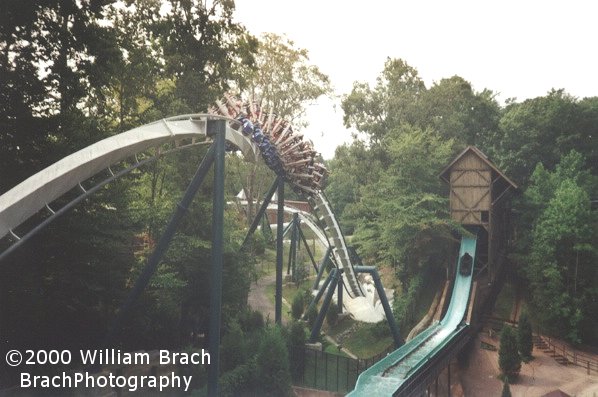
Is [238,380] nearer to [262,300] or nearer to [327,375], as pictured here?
[327,375]

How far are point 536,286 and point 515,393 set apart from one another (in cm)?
697

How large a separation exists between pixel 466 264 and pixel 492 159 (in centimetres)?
857

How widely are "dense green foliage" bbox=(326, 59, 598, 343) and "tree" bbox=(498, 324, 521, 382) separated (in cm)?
427

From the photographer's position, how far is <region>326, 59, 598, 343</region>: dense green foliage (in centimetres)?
2370

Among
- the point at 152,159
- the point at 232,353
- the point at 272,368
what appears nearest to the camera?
the point at 152,159

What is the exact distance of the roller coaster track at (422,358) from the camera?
14.6 meters

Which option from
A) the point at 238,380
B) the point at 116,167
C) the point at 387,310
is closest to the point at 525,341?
the point at 387,310

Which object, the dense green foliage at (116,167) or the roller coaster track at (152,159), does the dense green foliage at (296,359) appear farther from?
the roller coaster track at (152,159)

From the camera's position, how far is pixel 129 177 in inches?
587

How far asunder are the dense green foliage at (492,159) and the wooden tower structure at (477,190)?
922 mm

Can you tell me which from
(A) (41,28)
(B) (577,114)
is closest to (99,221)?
(A) (41,28)

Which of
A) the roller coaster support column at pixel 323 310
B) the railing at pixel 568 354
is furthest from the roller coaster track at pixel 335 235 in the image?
the railing at pixel 568 354

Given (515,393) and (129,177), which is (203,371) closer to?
(129,177)

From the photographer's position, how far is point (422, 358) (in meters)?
17.4
